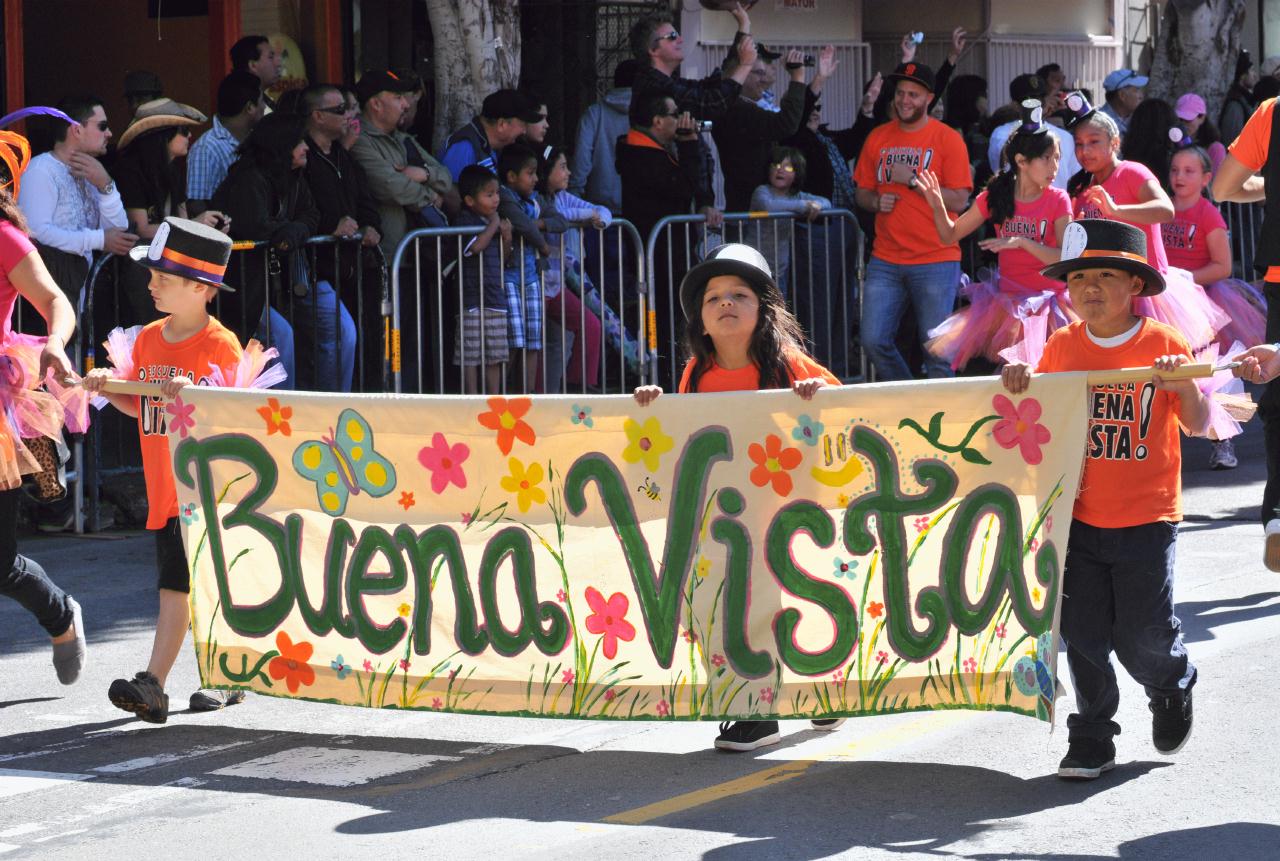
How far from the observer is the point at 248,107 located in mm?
11672

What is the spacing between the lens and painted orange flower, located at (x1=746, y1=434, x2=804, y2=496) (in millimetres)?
6402

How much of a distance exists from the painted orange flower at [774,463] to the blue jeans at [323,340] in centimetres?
539

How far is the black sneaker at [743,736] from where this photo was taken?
659cm

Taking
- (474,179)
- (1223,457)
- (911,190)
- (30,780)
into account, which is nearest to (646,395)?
(30,780)

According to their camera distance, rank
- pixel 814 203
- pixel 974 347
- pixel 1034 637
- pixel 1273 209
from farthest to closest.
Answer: pixel 814 203, pixel 974 347, pixel 1273 209, pixel 1034 637

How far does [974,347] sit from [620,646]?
175 inches

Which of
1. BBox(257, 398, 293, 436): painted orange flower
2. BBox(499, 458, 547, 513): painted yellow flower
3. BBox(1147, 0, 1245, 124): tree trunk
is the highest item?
BBox(1147, 0, 1245, 124): tree trunk

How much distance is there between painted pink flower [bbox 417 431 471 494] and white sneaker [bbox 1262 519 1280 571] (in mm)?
2649

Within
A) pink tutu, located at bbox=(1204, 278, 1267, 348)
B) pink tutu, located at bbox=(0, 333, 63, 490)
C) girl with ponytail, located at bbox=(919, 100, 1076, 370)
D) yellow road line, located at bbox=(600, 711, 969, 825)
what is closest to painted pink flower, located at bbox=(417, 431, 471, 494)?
yellow road line, located at bbox=(600, 711, 969, 825)

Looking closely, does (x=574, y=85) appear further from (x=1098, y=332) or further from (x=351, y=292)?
(x=1098, y=332)

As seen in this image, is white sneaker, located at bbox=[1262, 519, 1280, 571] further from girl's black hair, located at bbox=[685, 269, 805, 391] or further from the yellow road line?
girl's black hair, located at bbox=[685, 269, 805, 391]

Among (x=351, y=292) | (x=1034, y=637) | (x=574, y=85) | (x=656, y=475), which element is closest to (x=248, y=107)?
(x=351, y=292)

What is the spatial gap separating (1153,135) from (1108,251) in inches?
343

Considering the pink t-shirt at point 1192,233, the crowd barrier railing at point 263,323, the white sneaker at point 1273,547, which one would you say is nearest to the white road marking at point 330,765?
Answer: the white sneaker at point 1273,547
